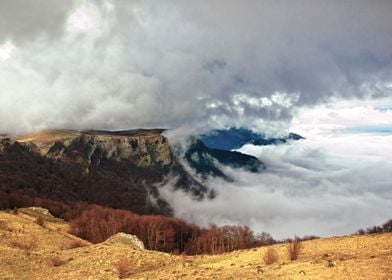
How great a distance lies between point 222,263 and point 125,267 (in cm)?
792

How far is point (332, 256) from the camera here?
109ft

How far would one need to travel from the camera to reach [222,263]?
120ft

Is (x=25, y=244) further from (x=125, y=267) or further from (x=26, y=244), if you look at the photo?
(x=125, y=267)

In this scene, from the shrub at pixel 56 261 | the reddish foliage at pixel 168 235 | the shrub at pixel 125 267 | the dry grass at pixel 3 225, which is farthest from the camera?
the reddish foliage at pixel 168 235

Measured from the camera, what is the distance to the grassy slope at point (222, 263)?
2845cm

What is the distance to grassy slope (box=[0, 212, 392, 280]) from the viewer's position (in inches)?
1120

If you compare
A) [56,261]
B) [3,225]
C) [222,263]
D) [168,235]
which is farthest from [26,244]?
[168,235]

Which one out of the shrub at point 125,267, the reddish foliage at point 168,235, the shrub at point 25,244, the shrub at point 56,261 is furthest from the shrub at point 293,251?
the reddish foliage at point 168,235

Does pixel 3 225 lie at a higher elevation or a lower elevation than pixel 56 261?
higher

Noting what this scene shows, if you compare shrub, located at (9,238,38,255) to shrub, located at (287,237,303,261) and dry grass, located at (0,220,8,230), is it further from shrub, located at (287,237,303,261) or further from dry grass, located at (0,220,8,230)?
shrub, located at (287,237,303,261)

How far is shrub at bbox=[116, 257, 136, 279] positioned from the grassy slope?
37cm

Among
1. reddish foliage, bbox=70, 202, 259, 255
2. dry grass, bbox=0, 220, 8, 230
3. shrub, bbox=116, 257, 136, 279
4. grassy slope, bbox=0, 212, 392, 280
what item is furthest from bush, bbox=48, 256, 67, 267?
reddish foliage, bbox=70, 202, 259, 255

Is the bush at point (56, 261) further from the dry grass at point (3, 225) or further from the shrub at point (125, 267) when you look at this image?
the dry grass at point (3, 225)

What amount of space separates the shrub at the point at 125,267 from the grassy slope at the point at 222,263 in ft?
1.21
